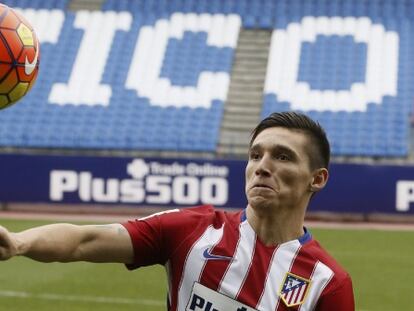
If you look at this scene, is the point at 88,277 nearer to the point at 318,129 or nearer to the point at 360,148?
the point at 318,129

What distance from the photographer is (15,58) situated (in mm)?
3748

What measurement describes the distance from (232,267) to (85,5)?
22553mm

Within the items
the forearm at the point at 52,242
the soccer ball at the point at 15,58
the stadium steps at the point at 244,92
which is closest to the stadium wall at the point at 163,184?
the stadium steps at the point at 244,92

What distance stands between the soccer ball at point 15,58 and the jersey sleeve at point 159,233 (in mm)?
1086

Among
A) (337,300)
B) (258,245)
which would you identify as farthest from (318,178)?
(337,300)

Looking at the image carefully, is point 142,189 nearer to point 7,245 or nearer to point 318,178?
point 318,178

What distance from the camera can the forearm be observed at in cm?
240

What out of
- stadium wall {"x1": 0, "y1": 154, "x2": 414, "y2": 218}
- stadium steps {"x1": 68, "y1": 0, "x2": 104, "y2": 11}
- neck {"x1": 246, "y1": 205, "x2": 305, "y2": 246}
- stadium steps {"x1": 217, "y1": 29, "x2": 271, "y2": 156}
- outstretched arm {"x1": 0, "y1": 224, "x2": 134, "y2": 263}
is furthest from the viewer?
stadium steps {"x1": 68, "y1": 0, "x2": 104, "y2": 11}

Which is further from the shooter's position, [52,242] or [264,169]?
[264,169]

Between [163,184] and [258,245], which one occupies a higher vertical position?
[258,245]

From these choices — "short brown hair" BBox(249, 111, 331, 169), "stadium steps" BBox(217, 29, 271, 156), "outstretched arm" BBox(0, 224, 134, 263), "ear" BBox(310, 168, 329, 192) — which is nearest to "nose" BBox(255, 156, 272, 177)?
"short brown hair" BBox(249, 111, 331, 169)

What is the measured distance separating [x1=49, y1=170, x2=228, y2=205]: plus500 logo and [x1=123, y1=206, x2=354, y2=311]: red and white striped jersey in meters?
12.6

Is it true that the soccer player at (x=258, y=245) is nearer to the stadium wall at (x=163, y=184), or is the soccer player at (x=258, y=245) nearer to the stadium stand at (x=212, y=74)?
the stadium wall at (x=163, y=184)

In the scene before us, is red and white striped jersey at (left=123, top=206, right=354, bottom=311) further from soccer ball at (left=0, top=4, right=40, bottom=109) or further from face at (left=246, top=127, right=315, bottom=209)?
soccer ball at (left=0, top=4, right=40, bottom=109)
